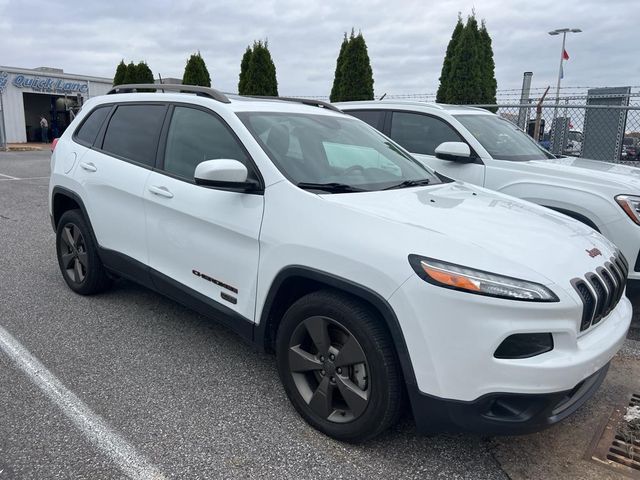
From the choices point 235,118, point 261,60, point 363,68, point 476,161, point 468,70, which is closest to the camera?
point 235,118

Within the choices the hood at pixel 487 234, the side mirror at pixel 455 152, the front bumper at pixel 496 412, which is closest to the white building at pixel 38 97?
the side mirror at pixel 455 152

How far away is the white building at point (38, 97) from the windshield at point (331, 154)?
2592cm

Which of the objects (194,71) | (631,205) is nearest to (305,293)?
(631,205)

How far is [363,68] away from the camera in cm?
1449

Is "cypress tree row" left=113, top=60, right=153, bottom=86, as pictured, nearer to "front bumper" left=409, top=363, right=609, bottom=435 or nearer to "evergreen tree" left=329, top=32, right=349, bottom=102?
"evergreen tree" left=329, top=32, right=349, bottom=102

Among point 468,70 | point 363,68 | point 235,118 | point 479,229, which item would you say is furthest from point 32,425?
point 363,68

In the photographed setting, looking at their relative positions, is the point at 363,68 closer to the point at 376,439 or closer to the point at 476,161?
the point at 476,161

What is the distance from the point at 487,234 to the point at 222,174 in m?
1.40

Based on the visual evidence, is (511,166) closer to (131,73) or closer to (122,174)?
(122,174)

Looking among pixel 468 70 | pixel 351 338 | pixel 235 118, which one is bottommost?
pixel 351 338

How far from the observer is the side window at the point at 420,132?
5608 millimetres

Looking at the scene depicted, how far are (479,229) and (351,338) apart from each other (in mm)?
797

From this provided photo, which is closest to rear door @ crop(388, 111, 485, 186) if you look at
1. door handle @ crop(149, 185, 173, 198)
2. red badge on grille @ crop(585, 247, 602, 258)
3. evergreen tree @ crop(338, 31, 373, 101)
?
red badge on grille @ crop(585, 247, 602, 258)

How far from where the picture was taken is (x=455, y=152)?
16.8 feet
